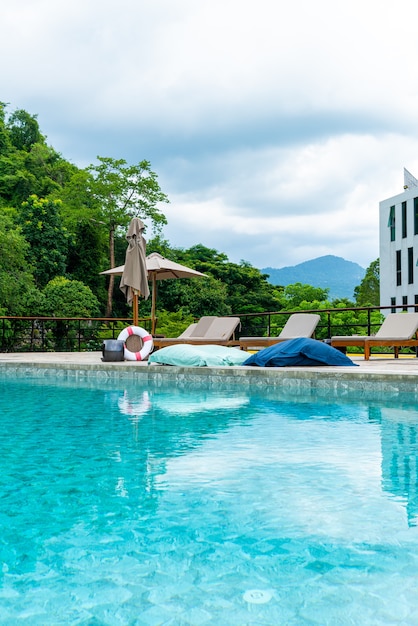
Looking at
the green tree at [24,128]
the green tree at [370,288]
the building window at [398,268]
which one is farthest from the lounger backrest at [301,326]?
the green tree at [370,288]

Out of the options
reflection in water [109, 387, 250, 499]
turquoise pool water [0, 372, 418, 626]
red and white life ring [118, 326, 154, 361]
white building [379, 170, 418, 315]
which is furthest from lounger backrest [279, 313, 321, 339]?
white building [379, 170, 418, 315]

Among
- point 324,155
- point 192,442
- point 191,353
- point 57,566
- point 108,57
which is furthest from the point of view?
point 324,155

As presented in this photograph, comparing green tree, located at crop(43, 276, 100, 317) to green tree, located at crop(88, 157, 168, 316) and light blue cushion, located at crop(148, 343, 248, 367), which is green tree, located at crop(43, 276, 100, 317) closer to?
green tree, located at crop(88, 157, 168, 316)

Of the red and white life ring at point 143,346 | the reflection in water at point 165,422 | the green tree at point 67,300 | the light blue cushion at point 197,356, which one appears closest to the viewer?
the reflection in water at point 165,422

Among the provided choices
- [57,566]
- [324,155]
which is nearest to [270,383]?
[57,566]

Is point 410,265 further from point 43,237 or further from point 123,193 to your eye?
point 43,237

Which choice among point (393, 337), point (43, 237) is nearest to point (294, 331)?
point (393, 337)

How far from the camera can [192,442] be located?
156 inches

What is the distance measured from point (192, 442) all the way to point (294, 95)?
936 centimetres

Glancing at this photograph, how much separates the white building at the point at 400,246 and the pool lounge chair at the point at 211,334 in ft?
51.6

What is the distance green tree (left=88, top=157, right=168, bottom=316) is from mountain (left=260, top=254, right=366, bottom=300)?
5112 inches

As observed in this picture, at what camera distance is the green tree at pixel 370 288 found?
173 ft

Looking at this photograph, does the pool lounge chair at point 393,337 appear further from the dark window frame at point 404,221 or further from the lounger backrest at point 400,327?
the dark window frame at point 404,221

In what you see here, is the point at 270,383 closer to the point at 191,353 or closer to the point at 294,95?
the point at 191,353
